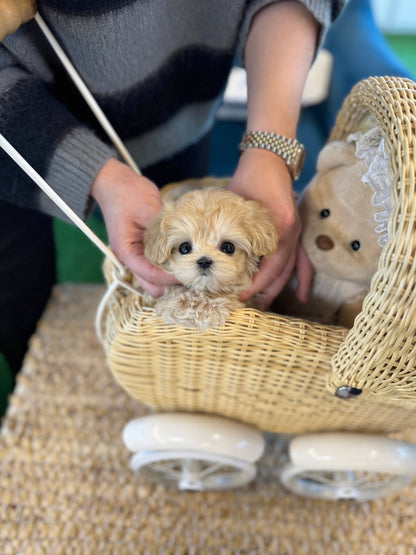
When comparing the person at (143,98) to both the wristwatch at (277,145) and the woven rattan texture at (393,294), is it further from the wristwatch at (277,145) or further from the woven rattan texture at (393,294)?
the woven rattan texture at (393,294)

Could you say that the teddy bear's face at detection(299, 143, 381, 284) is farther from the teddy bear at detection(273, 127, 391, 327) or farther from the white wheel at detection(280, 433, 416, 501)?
the white wheel at detection(280, 433, 416, 501)

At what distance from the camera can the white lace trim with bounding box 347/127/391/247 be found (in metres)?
0.68

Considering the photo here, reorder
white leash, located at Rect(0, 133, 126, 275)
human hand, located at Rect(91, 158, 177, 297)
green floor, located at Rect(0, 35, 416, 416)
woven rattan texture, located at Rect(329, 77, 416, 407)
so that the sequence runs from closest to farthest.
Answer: woven rattan texture, located at Rect(329, 77, 416, 407), white leash, located at Rect(0, 133, 126, 275), human hand, located at Rect(91, 158, 177, 297), green floor, located at Rect(0, 35, 416, 416)

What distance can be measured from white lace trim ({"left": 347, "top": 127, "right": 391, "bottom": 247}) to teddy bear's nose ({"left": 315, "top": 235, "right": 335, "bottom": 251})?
3.6 inches

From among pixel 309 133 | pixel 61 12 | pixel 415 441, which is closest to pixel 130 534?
pixel 415 441

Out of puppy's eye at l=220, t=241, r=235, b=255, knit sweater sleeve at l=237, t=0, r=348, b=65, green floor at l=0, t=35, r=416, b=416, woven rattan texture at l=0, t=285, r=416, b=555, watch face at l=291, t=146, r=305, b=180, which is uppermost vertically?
knit sweater sleeve at l=237, t=0, r=348, b=65

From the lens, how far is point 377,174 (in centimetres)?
68

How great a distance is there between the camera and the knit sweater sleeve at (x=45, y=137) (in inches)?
29.1

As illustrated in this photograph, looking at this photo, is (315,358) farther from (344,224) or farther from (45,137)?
(45,137)

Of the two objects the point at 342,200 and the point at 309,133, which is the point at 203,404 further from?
the point at 309,133

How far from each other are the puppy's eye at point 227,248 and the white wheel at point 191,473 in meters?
0.50

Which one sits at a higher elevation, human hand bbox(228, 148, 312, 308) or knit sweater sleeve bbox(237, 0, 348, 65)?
knit sweater sleeve bbox(237, 0, 348, 65)

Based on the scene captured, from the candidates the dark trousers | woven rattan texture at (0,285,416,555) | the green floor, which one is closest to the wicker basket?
woven rattan texture at (0,285,416,555)

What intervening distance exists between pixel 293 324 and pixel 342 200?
26cm
